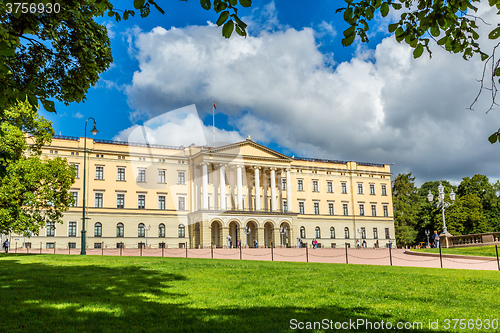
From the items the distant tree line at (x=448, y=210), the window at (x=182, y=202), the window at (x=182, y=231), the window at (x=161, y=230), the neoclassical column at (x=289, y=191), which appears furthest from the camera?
the distant tree line at (x=448, y=210)

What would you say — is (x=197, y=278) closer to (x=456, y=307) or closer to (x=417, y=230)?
(x=456, y=307)

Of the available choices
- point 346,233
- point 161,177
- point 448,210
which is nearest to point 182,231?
point 161,177

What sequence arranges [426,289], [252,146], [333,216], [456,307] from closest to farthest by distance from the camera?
[456,307] → [426,289] → [252,146] → [333,216]

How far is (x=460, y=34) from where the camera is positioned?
568 centimetres

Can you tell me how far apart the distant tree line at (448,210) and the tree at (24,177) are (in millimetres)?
48804

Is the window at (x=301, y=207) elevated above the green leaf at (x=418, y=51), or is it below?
above

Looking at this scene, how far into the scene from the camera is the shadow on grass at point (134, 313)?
595 cm

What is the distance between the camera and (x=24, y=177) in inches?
962

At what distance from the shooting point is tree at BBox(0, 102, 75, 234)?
2305 cm

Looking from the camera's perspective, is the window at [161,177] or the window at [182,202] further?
the window at [182,202]

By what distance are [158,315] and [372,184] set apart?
70.7m

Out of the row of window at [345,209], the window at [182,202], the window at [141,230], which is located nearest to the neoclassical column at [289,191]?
the row of window at [345,209]

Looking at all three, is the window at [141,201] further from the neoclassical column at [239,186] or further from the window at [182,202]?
the neoclassical column at [239,186]

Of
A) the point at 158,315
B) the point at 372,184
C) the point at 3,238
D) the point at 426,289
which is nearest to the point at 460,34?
the point at 158,315
